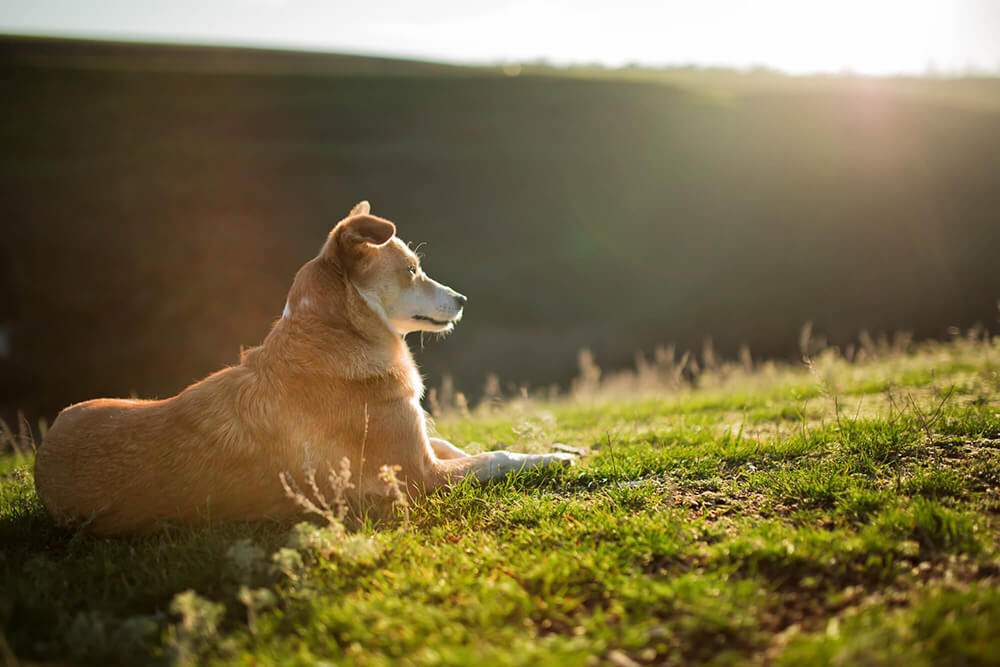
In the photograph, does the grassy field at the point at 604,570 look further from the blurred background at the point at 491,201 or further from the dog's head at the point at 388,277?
the blurred background at the point at 491,201

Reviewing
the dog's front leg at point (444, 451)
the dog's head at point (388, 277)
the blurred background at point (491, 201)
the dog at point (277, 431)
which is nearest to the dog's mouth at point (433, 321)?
the dog's head at point (388, 277)

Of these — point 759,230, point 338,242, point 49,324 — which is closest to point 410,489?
point 338,242

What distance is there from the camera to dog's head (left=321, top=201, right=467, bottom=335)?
157 inches

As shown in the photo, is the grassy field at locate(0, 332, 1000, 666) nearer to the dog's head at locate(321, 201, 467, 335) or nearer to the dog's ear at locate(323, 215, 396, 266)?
the dog's head at locate(321, 201, 467, 335)

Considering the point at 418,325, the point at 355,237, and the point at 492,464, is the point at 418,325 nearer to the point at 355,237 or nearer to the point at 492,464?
the point at 355,237

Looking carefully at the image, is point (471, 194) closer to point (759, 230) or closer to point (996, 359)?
point (759, 230)

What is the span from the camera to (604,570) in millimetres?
2684

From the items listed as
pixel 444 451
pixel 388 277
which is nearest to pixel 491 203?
pixel 388 277

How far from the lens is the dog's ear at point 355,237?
3955mm

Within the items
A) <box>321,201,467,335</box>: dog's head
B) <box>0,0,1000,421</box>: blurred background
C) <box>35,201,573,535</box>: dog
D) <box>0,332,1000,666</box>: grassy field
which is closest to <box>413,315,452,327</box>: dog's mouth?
<box>321,201,467,335</box>: dog's head

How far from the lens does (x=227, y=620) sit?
2561 millimetres

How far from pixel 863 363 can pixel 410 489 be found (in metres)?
7.65

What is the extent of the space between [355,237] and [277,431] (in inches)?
58.1

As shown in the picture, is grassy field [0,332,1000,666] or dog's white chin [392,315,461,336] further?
dog's white chin [392,315,461,336]
